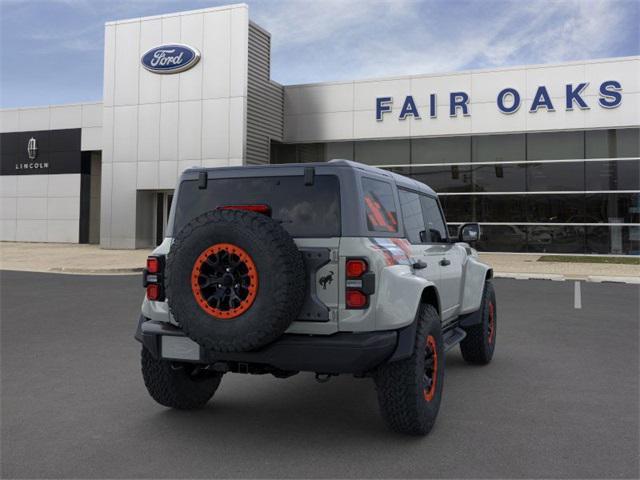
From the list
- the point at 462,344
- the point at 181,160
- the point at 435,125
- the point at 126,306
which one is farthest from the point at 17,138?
the point at 462,344

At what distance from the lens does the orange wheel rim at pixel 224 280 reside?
146 inches

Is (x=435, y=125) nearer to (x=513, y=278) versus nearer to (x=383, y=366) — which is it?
(x=513, y=278)

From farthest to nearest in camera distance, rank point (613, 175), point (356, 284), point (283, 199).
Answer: point (613, 175), point (283, 199), point (356, 284)

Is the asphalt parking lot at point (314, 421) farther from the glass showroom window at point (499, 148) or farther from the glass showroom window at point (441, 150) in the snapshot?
the glass showroom window at point (441, 150)

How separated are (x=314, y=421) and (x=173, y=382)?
3.54 feet

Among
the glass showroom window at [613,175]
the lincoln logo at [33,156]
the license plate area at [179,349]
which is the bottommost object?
the license plate area at [179,349]

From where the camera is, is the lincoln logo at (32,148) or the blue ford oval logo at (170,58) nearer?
the blue ford oval logo at (170,58)

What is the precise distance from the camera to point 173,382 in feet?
15.0

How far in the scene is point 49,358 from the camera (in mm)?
6652

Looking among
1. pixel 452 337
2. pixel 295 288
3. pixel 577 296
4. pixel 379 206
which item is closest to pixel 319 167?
pixel 379 206

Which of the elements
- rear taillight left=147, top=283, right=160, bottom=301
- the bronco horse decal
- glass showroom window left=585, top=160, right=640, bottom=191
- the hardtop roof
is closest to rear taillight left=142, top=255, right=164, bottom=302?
rear taillight left=147, top=283, right=160, bottom=301

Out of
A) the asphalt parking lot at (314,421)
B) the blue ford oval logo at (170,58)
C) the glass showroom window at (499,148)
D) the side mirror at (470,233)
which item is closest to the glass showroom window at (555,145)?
the glass showroom window at (499,148)

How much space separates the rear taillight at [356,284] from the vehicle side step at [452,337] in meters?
1.36

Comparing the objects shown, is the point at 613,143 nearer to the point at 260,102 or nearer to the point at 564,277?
the point at 564,277
